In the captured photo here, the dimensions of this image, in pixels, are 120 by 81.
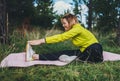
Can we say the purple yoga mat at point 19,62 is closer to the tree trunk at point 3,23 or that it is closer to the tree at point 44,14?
the tree trunk at point 3,23

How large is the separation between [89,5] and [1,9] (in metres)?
8.97

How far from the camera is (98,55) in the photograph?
884 centimetres

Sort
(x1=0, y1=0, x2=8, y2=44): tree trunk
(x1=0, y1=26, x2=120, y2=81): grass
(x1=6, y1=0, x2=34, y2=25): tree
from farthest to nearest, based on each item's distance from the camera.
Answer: (x1=6, y1=0, x2=34, y2=25): tree
(x1=0, y1=0, x2=8, y2=44): tree trunk
(x1=0, y1=26, x2=120, y2=81): grass

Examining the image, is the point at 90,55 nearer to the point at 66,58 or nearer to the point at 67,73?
the point at 66,58

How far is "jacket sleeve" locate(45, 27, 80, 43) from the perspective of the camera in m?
8.55

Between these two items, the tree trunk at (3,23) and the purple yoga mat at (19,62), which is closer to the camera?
the purple yoga mat at (19,62)

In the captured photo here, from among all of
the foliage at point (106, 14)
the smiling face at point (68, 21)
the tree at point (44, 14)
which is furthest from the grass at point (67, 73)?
the tree at point (44, 14)

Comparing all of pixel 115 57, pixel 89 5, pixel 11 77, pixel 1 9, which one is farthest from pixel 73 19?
pixel 89 5

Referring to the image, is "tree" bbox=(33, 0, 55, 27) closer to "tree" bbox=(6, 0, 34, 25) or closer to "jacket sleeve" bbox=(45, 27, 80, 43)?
"tree" bbox=(6, 0, 34, 25)

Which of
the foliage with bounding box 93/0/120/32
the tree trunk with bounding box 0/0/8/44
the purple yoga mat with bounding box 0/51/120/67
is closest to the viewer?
the purple yoga mat with bounding box 0/51/120/67

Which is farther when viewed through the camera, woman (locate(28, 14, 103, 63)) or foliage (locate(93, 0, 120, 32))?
foliage (locate(93, 0, 120, 32))

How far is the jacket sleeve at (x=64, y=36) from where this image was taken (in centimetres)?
855

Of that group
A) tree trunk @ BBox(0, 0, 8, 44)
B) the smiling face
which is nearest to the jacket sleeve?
the smiling face

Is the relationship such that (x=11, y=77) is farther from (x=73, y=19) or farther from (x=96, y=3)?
(x=96, y=3)
